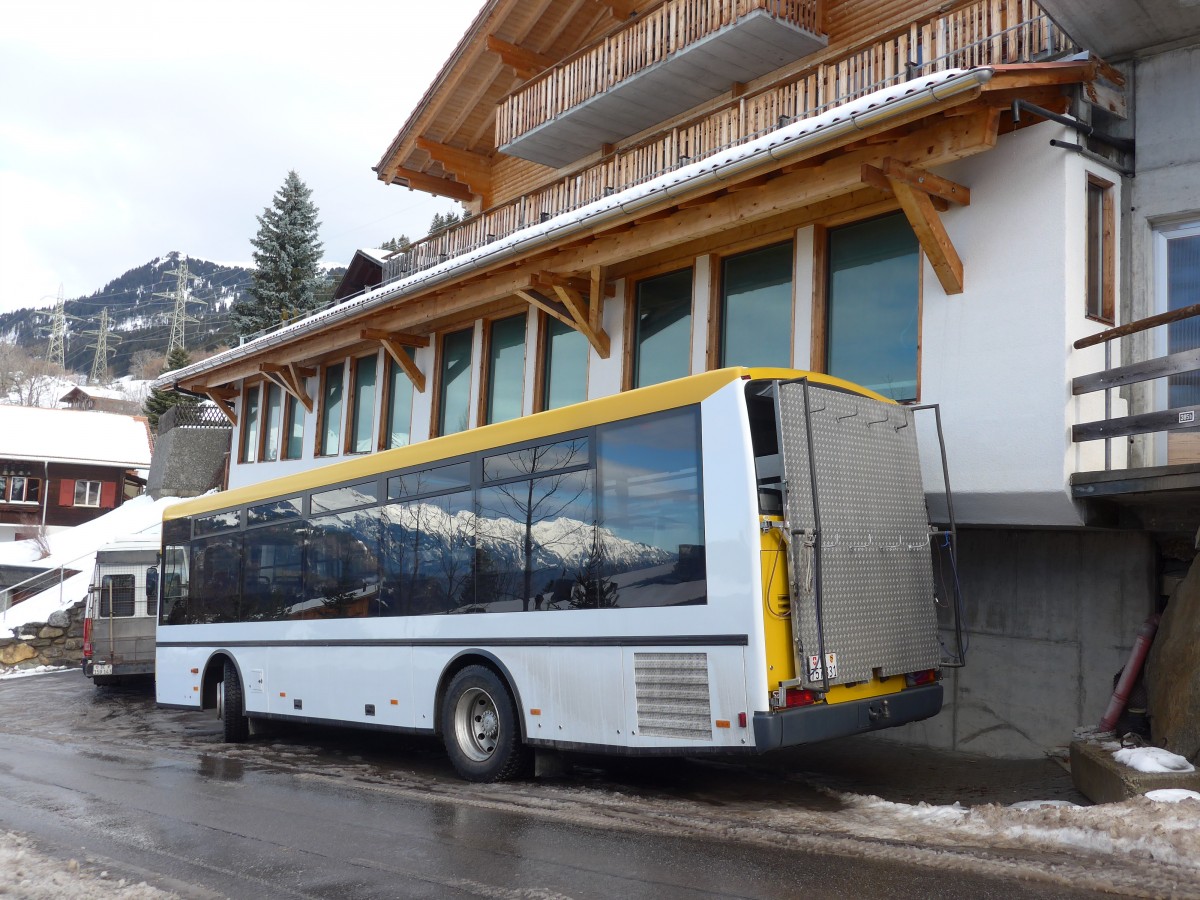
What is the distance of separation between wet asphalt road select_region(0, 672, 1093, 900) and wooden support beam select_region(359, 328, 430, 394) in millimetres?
7433

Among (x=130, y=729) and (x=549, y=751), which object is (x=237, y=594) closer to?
(x=130, y=729)

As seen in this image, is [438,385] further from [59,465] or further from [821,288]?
[59,465]

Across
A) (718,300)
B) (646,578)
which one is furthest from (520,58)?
(646,578)

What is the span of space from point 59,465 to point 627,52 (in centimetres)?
4901

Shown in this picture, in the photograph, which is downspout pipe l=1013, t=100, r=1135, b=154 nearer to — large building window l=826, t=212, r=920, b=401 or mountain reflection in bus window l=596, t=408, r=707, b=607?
large building window l=826, t=212, r=920, b=401

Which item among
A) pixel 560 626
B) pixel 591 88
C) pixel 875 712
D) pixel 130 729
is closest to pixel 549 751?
pixel 560 626

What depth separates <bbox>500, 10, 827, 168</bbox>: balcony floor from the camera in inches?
556

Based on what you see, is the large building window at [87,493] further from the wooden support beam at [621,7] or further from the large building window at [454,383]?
the wooden support beam at [621,7]

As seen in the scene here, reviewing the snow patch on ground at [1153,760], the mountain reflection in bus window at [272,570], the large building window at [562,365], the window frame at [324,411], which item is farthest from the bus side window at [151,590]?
the snow patch on ground at [1153,760]

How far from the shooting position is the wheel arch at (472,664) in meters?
8.79

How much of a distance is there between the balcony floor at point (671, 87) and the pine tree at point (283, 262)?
31065mm

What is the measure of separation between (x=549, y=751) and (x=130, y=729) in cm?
812

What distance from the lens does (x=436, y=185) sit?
2252cm

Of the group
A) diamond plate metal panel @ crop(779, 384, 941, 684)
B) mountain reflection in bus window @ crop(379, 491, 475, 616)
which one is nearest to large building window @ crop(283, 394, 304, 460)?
mountain reflection in bus window @ crop(379, 491, 475, 616)
